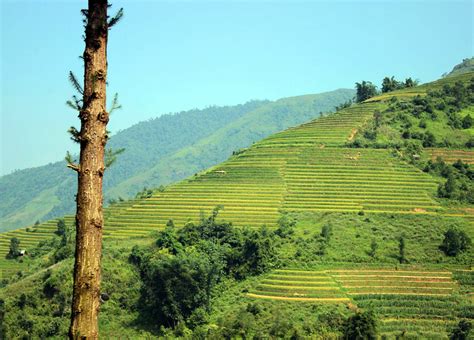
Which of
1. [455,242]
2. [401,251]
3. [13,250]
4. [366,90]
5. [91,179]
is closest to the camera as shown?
[91,179]

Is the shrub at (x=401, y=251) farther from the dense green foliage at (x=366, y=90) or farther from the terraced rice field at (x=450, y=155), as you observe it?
the dense green foliage at (x=366, y=90)

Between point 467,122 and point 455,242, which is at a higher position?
point 467,122

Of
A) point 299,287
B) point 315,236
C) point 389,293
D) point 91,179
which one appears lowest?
point 389,293

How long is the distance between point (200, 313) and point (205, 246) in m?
8.89

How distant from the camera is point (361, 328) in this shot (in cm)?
3981

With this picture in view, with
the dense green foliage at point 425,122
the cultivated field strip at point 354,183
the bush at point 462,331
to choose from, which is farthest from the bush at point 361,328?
the dense green foliage at point 425,122

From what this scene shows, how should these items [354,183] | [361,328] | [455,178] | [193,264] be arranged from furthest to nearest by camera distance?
[455,178] → [354,183] → [193,264] → [361,328]

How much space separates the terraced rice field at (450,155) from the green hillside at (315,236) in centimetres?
23

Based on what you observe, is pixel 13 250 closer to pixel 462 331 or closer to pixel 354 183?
pixel 354 183

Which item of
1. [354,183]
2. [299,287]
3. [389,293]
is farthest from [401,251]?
[354,183]

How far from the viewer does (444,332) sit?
42.8 m

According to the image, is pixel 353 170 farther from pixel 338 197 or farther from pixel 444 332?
pixel 444 332

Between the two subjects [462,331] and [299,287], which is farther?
[299,287]

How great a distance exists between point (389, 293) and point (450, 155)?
1308 inches
